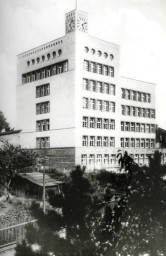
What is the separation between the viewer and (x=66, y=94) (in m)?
2.03

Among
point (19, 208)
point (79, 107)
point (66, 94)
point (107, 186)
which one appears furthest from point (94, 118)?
point (19, 208)

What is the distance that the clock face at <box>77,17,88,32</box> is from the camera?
1586mm

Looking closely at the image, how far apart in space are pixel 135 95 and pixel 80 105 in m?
0.48

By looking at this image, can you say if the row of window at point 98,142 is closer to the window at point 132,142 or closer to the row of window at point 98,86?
the window at point 132,142

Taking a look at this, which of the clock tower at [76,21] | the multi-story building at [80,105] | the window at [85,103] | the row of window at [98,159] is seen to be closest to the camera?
the clock tower at [76,21]

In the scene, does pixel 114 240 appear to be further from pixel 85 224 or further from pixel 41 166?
pixel 41 166

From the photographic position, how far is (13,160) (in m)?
2.55

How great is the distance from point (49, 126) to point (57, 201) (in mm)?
899

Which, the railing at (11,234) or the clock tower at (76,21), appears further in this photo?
the railing at (11,234)

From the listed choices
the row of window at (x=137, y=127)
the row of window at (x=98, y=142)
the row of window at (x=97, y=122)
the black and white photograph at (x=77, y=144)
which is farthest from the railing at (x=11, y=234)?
the row of window at (x=137, y=127)

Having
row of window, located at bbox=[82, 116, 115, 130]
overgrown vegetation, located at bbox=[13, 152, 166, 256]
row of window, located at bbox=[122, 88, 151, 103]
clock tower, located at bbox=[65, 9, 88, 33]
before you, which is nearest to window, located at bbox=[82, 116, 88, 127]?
row of window, located at bbox=[82, 116, 115, 130]

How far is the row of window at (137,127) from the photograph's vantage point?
190 centimetres

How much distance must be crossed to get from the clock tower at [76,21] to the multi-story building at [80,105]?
0.12 ft

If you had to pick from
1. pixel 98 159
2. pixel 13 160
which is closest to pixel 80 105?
pixel 98 159
